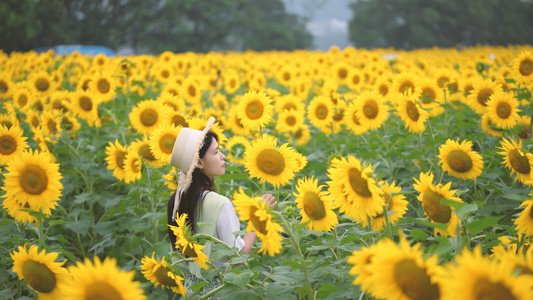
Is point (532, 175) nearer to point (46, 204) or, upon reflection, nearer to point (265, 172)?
point (265, 172)

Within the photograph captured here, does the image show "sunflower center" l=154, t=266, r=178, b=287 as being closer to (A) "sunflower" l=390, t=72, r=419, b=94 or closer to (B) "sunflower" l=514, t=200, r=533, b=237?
(B) "sunflower" l=514, t=200, r=533, b=237

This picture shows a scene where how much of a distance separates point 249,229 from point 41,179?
67.9 inches

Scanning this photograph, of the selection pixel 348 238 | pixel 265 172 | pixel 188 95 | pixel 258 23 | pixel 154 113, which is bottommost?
pixel 348 238

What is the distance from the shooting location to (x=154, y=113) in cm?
499

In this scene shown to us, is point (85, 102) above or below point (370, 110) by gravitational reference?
above

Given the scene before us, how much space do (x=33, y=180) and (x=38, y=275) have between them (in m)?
1.00

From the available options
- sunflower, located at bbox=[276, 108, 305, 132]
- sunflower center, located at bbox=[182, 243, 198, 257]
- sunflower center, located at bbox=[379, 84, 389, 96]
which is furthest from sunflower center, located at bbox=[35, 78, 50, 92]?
sunflower center, located at bbox=[182, 243, 198, 257]

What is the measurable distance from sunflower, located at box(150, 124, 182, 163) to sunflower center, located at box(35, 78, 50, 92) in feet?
14.2

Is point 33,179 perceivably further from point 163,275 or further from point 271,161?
point 271,161

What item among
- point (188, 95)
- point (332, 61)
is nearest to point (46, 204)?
point (188, 95)

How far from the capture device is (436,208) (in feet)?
7.97

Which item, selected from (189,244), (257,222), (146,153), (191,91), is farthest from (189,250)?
(191,91)

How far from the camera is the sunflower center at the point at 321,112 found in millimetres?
5723

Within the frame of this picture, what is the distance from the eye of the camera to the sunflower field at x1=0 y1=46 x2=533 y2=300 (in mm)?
1756
